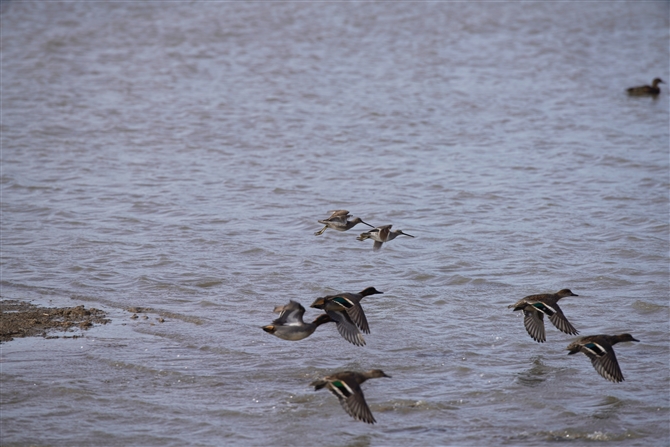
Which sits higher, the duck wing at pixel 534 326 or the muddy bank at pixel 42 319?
the muddy bank at pixel 42 319

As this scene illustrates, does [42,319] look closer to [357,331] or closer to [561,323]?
[357,331]

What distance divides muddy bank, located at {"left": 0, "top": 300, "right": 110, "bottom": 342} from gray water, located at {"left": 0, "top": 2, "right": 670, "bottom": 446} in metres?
0.21

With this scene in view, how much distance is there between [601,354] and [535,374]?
639mm

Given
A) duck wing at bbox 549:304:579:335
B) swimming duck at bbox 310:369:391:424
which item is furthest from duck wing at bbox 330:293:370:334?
duck wing at bbox 549:304:579:335

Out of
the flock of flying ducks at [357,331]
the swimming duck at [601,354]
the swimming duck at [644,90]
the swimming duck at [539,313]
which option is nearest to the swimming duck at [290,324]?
the flock of flying ducks at [357,331]

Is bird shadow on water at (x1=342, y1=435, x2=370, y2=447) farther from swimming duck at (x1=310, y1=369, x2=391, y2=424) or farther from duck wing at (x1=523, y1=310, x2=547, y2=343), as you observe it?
duck wing at (x1=523, y1=310, x2=547, y2=343)

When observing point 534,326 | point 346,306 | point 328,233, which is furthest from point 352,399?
point 328,233

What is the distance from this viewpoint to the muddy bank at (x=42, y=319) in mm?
8094

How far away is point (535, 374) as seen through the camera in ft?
25.0

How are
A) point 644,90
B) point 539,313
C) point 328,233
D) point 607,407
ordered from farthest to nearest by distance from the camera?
point 644,90
point 328,233
point 539,313
point 607,407

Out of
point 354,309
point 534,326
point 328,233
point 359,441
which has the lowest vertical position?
point 359,441

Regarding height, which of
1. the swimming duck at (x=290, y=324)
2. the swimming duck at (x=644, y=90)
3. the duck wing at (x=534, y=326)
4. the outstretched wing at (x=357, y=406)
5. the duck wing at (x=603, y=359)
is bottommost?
the outstretched wing at (x=357, y=406)

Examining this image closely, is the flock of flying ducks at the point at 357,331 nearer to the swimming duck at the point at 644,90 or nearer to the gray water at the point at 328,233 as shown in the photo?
the gray water at the point at 328,233

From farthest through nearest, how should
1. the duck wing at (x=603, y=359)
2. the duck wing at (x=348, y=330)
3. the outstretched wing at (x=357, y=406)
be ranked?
the duck wing at (x=348, y=330)
the duck wing at (x=603, y=359)
the outstretched wing at (x=357, y=406)
